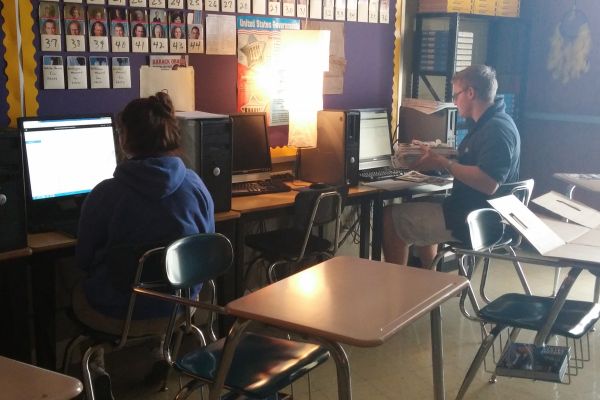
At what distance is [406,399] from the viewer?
3000mm

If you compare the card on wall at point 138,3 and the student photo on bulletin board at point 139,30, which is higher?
the card on wall at point 138,3

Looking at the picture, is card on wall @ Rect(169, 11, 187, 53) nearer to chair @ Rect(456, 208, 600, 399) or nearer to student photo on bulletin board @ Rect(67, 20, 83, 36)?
student photo on bulletin board @ Rect(67, 20, 83, 36)

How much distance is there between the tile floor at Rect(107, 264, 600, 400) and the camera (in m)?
3.04

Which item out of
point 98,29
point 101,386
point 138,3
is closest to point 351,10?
point 138,3

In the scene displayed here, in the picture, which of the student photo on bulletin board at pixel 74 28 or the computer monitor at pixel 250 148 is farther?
the computer monitor at pixel 250 148

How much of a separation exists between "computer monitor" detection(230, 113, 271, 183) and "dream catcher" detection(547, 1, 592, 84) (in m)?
2.69

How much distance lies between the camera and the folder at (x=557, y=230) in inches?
105

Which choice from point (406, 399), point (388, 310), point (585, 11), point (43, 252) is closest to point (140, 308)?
point (43, 252)

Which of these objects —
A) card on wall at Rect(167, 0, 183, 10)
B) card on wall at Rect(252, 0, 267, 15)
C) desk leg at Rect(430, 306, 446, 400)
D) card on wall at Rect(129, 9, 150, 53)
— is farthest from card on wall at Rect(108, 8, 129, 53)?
desk leg at Rect(430, 306, 446, 400)

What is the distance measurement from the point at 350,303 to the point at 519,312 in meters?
1.10

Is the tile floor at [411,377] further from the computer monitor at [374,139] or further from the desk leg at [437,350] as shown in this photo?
the computer monitor at [374,139]

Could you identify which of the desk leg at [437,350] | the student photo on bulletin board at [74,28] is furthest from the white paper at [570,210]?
the student photo on bulletin board at [74,28]

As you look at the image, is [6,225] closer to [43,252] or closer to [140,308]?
[43,252]

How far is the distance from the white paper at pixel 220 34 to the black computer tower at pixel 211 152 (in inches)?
22.5
